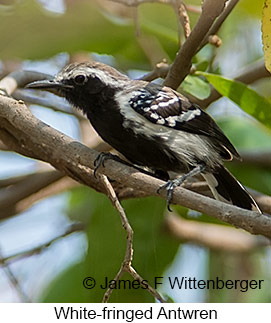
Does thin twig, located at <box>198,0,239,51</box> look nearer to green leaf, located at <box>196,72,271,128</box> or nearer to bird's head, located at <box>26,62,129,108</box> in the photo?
green leaf, located at <box>196,72,271,128</box>

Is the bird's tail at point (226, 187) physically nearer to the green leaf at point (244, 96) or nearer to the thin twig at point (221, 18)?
the green leaf at point (244, 96)

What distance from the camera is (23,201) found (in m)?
4.73

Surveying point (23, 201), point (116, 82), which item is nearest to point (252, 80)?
point (116, 82)

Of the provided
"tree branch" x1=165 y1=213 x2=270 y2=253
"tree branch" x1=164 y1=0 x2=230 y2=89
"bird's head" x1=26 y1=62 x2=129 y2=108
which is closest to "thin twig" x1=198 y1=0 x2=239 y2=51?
"tree branch" x1=164 y1=0 x2=230 y2=89

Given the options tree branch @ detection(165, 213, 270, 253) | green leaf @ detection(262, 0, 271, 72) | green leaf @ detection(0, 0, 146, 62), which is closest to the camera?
green leaf @ detection(262, 0, 271, 72)

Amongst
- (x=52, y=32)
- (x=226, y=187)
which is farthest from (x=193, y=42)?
(x=52, y=32)

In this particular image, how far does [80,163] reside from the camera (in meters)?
3.33

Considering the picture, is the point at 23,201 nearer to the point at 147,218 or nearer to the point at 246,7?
the point at 147,218

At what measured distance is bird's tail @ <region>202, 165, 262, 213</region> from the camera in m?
3.97

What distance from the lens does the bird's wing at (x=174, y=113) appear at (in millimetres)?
3831

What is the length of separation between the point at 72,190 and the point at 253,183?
119 cm

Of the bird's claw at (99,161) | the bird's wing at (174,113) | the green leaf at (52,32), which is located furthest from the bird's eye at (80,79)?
the bird's claw at (99,161)

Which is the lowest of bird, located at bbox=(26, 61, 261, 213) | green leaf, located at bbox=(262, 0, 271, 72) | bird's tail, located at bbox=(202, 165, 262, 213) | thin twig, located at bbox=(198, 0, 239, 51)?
bird's tail, located at bbox=(202, 165, 262, 213)

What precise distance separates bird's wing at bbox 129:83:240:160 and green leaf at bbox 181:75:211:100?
2.7 inches
